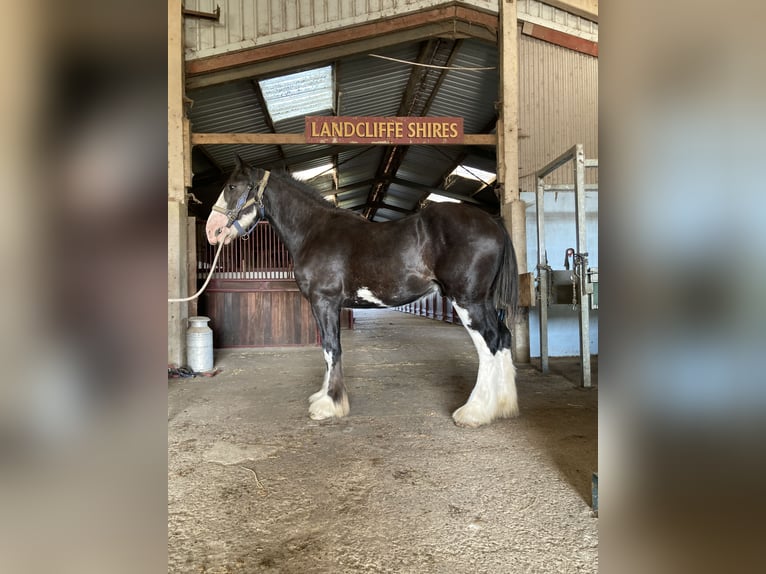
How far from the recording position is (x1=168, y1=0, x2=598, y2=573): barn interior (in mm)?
1507

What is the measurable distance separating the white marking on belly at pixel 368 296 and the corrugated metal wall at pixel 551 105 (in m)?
3.21

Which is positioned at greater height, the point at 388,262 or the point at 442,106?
the point at 442,106

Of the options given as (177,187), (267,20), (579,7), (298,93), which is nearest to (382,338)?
(177,187)

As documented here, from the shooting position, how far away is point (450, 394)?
3.47 metres

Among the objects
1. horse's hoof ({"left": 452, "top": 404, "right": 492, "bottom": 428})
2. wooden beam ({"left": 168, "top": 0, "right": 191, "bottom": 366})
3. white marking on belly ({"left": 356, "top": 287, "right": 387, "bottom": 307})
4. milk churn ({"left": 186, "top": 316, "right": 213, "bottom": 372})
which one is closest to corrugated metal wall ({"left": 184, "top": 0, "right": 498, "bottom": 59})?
wooden beam ({"left": 168, "top": 0, "right": 191, "bottom": 366})

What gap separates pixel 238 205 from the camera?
325cm

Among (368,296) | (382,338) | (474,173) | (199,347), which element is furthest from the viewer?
(474,173)

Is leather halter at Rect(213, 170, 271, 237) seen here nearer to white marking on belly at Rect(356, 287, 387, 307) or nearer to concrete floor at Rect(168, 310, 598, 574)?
white marking on belly at Rect(356, 287, 387, 307)

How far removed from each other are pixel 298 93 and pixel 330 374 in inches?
212

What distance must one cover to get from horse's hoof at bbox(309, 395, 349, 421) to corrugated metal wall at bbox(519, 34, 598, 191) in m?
3.85

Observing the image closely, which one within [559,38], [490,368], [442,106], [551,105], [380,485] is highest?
[442,106]

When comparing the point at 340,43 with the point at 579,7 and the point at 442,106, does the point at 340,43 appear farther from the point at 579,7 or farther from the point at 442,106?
the point at 442,106

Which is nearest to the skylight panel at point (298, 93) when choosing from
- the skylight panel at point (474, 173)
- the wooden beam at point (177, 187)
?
the wooden beam at point (177, 187)
